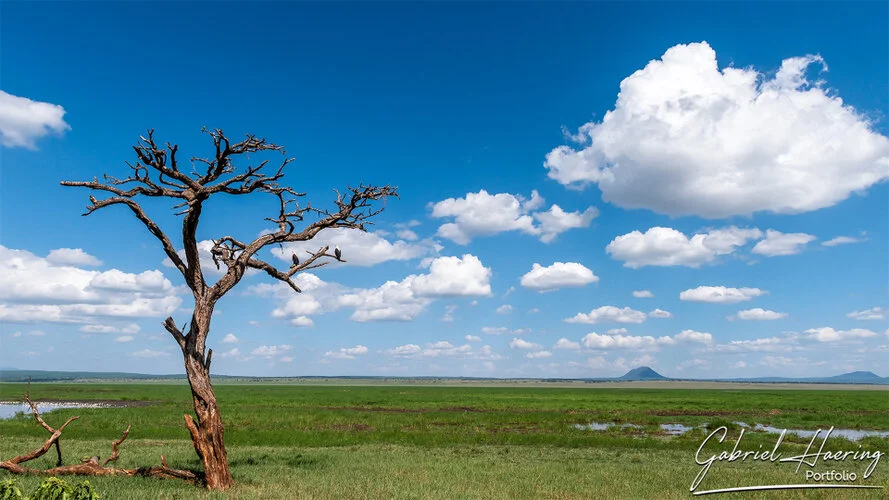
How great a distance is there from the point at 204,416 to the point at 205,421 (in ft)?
0.46

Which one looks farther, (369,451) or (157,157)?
(369,451)

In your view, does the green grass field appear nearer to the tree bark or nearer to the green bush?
the tree bark

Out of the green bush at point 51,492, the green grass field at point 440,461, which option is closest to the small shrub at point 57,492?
the green bush at point 51,492

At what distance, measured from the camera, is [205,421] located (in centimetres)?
1514

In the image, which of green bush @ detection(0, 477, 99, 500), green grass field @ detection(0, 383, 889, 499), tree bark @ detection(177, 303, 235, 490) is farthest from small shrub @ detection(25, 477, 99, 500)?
tree bark @ detection(177, 303, 235, 490)

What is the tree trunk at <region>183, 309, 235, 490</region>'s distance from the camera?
15.1m

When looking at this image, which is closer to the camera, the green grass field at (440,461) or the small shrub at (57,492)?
the small shrub at (57,492)

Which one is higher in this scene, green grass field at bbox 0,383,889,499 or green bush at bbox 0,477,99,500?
green bush at bbox 0,477,99,500

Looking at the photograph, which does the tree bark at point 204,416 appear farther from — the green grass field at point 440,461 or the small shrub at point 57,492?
the small shrub at point 57,492

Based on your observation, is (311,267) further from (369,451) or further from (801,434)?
(801,434)

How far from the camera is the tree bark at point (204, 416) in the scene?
1506 centimetres

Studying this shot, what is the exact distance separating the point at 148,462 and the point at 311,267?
31.3 feet

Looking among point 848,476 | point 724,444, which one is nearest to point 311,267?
point 848,476

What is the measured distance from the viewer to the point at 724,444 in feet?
92.2
